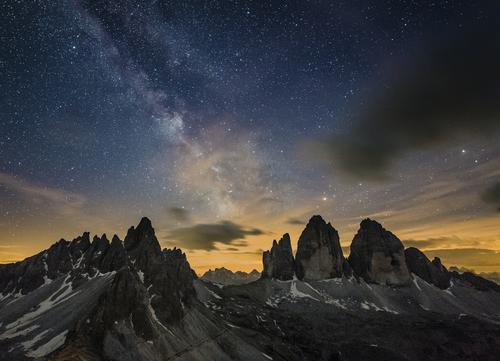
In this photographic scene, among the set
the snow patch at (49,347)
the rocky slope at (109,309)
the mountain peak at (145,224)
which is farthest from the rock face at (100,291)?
the snow patch at (49,347)

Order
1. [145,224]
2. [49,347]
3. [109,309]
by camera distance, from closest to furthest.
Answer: [109,309]
[49,347]
[145,224]

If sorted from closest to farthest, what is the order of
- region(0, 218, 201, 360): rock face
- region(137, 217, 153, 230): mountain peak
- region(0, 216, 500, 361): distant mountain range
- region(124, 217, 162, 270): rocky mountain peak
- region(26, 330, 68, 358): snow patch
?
1. region(26, 330, 68, 358): snow patch
2. region(0, 218, 201, 360): rock face
3. region(0, 216, 500, 361): distant mountain range
4. region(124, 217, 162, 270): rocky mountain peak
5. region(137, 217, 153, 230): mountain peak

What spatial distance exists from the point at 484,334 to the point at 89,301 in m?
170

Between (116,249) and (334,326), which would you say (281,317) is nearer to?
(334,326)

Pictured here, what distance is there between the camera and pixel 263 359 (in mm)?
107250

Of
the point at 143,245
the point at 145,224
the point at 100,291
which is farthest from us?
the point at 145,224

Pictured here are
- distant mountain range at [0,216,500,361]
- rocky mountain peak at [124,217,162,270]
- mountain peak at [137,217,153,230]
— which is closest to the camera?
distant mountain range at [0,216,500,361]

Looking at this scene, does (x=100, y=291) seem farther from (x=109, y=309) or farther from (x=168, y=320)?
(x=109, y=309)

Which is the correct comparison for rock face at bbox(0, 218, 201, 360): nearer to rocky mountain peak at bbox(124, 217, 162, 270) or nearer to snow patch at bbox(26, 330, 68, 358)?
rocky mountain peak at bbox(124, 217, 162, 270)

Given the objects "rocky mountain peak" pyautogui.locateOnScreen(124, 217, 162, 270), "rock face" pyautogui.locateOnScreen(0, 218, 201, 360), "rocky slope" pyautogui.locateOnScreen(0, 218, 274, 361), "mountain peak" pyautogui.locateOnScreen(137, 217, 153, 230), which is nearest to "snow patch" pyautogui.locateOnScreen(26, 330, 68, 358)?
"rocky slope" pyautogui.locateOnScreen(0, 218, 274, 361)

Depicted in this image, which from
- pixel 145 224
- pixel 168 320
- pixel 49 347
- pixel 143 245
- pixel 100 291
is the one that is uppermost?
pixel 145 224

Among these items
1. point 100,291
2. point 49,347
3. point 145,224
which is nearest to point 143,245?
point 100,291

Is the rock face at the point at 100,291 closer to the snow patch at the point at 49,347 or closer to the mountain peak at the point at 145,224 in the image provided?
the mountain peak at the point at 145,224

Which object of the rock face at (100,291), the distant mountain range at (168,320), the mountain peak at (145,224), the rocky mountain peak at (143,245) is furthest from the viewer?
the mountain peak at (145,224)
